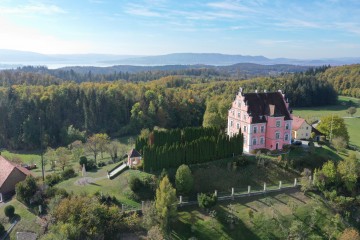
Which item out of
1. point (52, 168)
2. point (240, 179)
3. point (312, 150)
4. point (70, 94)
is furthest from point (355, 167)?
point (70, 94)

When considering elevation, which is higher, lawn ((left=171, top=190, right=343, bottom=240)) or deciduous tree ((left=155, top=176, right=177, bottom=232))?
deciduous tree ((left=155, top=176, right=177, bottom=232))

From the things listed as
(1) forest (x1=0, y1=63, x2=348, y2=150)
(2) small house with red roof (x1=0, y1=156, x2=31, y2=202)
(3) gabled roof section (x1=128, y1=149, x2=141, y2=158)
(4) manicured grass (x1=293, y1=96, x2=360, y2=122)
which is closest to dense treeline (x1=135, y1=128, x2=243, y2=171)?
(3) gabled roof section (x1=128, y1=149, x2=141, y2=158)

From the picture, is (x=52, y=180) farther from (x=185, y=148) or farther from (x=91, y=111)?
(x=91, y=111)

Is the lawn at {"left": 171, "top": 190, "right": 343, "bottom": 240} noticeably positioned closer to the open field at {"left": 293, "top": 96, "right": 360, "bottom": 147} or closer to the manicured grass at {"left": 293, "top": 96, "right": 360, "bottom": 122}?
the open field at {"left": 293, "top": 96, "right": 360, "bottom": 147}

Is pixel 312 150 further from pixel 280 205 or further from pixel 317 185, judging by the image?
pixel 280 205

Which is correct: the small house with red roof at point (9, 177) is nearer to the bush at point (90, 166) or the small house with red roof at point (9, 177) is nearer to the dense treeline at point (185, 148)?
the bush at point (90, 166)

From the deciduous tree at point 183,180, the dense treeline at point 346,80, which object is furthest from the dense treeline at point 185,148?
the dense treeline at point 346,80
